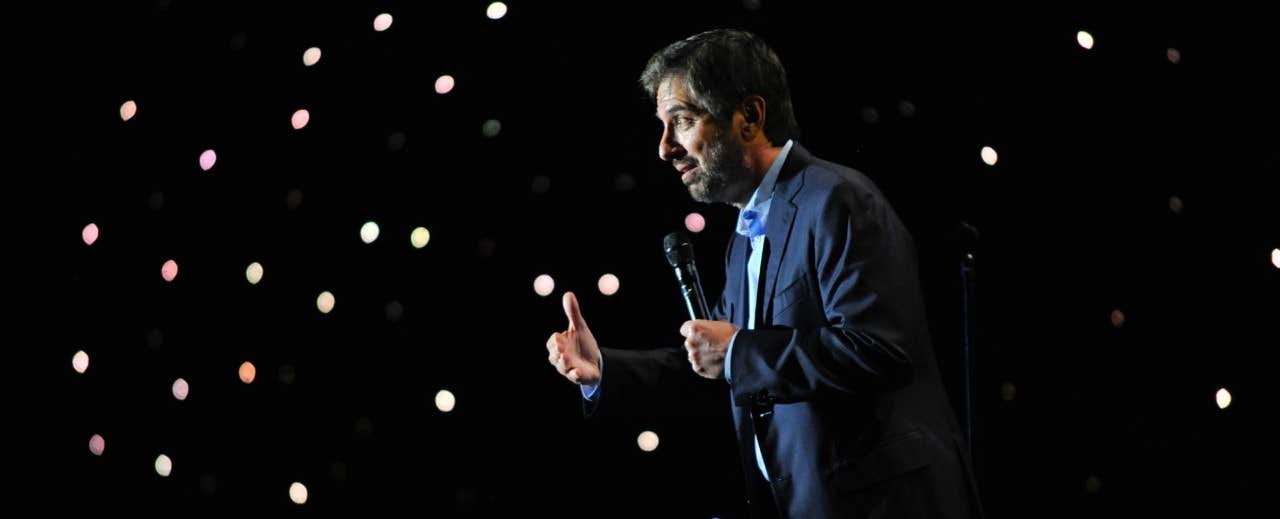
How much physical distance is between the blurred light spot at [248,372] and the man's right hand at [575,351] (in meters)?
0.70

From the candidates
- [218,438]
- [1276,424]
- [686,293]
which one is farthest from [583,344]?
[1276,424]

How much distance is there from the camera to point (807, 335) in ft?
4.44

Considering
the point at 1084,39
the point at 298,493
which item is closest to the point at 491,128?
the point at 298,493

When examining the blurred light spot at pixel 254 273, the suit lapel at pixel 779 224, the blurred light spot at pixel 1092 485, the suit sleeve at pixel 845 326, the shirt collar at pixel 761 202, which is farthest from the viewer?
the blurred light spot at pixel 254 273

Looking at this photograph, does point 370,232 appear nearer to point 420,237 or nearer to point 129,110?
point 420,237

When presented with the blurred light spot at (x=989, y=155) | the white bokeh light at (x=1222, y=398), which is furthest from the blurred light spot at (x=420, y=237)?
the white bokeh light at (x=1222, y=398)

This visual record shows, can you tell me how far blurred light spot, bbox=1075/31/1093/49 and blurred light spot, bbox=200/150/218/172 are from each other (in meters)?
1.71

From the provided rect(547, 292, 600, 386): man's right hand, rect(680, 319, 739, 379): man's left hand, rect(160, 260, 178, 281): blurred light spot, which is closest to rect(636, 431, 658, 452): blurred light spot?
rect(547, 292, 600, 386): man's right hand

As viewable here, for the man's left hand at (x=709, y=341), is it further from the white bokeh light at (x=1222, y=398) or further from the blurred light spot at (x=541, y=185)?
the white bokeh light at (x=1222, y=398)

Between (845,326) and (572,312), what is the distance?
19.2 inches

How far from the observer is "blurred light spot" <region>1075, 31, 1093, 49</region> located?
200cm

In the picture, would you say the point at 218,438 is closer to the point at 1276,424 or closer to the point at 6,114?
the point at 6,114

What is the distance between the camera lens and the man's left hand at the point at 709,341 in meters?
1.41

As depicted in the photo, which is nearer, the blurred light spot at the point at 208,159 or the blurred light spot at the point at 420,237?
the blurred light spot at the point at 420,237
